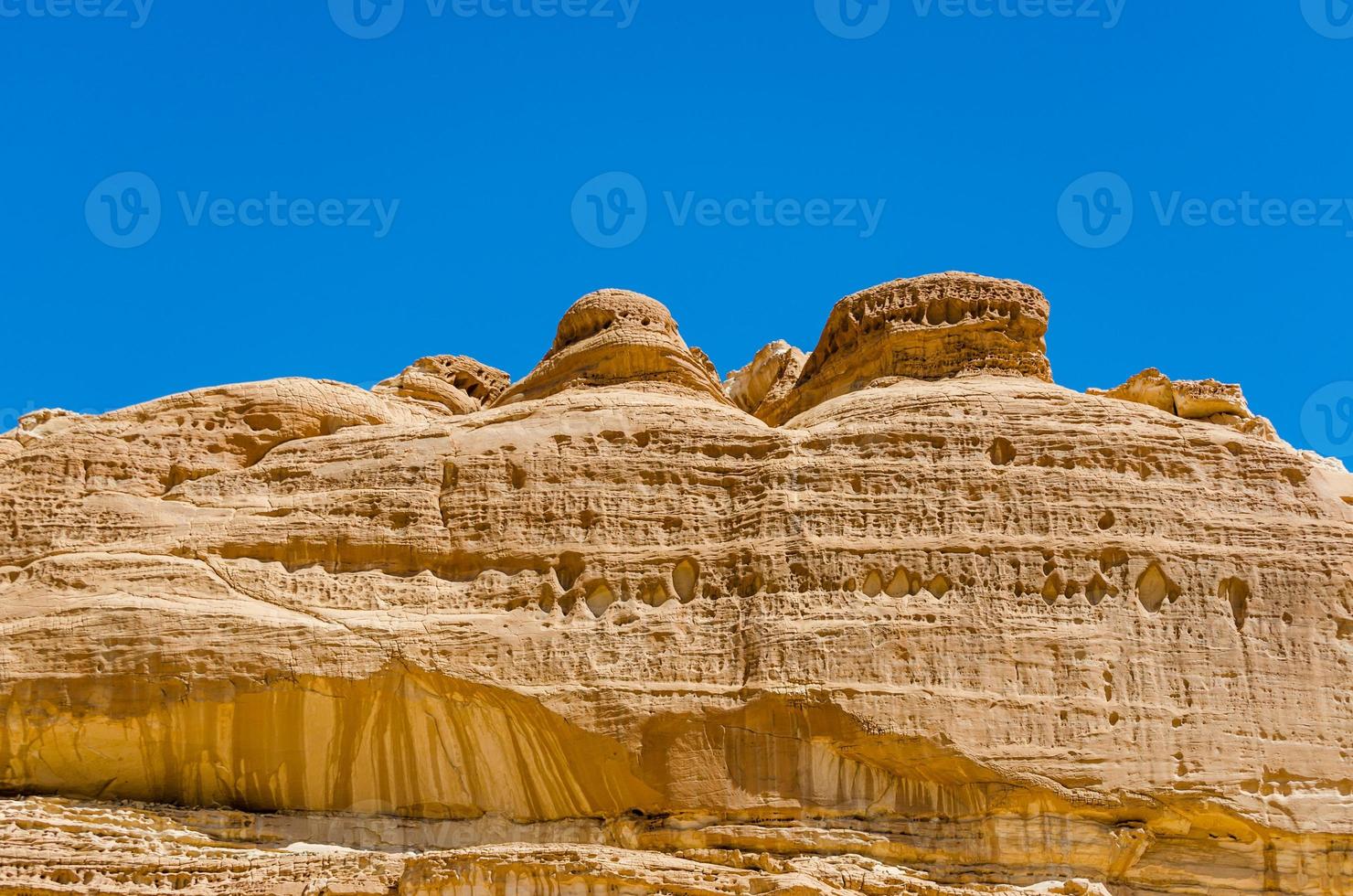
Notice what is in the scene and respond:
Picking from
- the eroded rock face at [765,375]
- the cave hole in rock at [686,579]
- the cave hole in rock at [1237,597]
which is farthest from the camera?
the eroded rock face at [765,375]

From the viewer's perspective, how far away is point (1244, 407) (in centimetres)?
2508

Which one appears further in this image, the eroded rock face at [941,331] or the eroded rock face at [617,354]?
the eroded rock face at [617,354]

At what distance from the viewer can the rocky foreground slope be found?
19.3 m

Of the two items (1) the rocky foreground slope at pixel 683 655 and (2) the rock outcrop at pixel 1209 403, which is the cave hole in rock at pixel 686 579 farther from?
(2) the rock outcrop at pixel 1209 403

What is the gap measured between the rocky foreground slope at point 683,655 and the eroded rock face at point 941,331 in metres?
2.19

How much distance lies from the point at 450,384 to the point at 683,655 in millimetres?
12055

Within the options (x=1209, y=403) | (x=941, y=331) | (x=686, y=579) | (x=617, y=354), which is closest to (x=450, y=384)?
(x=617, y=354)

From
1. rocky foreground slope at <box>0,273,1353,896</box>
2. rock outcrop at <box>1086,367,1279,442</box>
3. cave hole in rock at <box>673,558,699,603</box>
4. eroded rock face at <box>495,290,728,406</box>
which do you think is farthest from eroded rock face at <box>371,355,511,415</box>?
rock outcrop at <box>1086,367,1279,442</box>

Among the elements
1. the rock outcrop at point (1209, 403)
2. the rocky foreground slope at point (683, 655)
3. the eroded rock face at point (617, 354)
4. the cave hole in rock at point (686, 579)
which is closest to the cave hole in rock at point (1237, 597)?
the rocky foreground slope at point (683, 655)

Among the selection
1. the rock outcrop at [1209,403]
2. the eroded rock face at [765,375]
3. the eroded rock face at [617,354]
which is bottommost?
the rock outcrop at [1209,403]

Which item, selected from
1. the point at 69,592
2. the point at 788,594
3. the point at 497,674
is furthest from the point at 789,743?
the point at 69,592

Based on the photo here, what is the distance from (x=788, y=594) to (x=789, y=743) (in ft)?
6.48

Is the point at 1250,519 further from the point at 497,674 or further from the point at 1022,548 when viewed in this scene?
the point at 497,674

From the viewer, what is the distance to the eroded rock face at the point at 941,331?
2512cm
